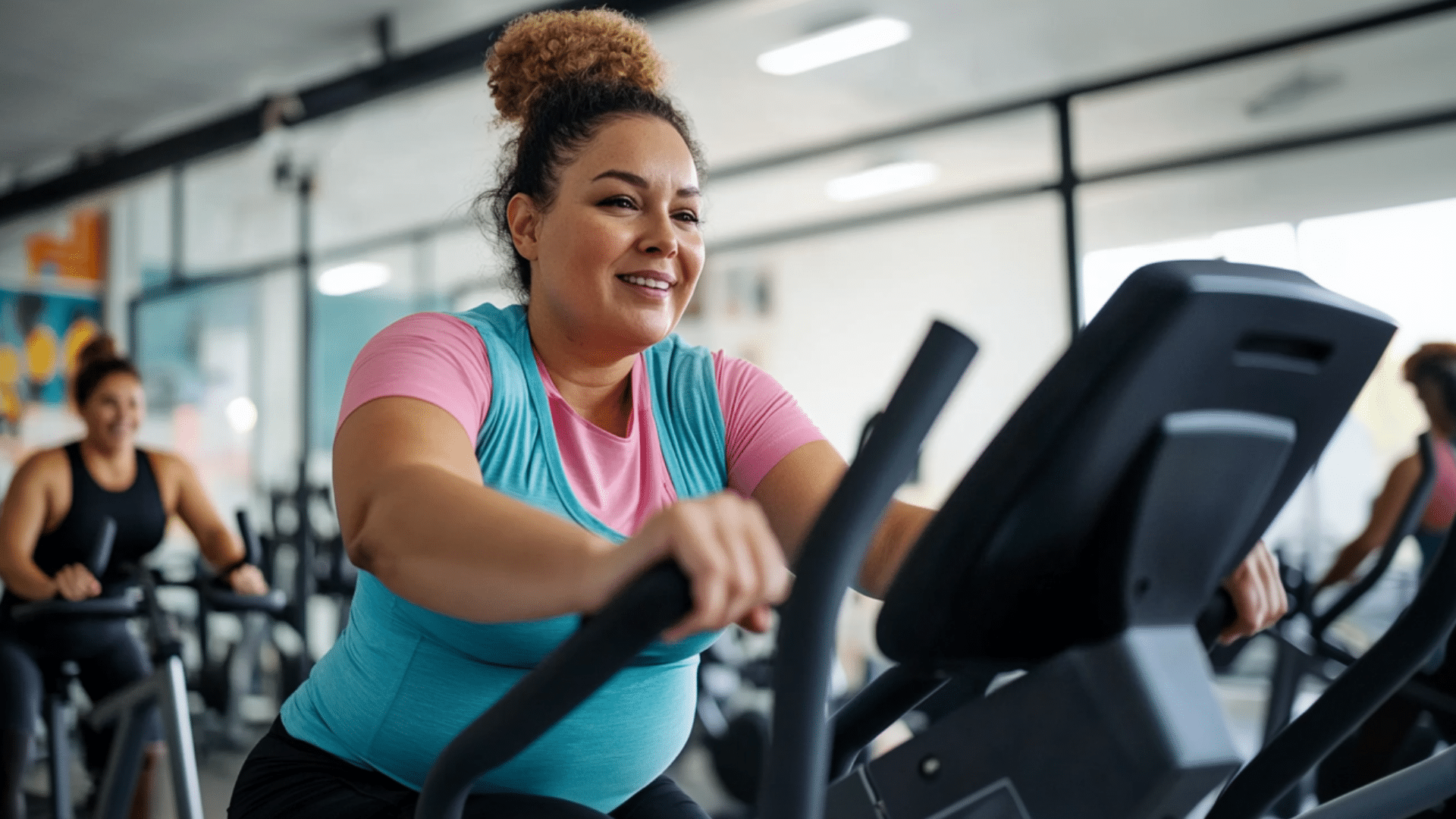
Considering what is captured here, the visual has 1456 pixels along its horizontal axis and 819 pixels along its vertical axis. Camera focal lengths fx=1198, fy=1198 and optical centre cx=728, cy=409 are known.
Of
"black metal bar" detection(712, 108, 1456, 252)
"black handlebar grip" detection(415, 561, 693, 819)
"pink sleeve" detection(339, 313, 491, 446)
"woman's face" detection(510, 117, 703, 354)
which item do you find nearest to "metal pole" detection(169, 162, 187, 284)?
"black metal bar" detection(712, 108, 1456, 252)

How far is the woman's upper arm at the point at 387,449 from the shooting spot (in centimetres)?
80

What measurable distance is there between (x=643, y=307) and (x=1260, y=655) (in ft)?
18.1

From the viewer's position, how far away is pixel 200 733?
15.8ft

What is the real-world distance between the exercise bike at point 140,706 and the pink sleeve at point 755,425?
1483 millimetres

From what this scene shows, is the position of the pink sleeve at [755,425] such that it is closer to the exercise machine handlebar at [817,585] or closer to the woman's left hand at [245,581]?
the exercise machine handlebar at [817,585]

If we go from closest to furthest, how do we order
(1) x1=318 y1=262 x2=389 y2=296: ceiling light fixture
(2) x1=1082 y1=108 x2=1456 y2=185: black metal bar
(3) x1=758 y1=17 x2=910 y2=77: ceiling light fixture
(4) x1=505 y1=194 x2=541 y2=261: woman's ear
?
(4) x1=505 y1=194 x2=541 y2=261: woman's ear, (2) x1=1082 y1=108 x2=1456 y2=185: black metal bar, (3) x1=758 y1=17 x2=910 y2=77: ceiling light fixture, (1) x1=318 y1=262 x2=389 y2=296: ceiling light fixture

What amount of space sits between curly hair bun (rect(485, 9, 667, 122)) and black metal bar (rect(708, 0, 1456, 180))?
352 centimetres

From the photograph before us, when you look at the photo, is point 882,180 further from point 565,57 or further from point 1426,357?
point 565,57

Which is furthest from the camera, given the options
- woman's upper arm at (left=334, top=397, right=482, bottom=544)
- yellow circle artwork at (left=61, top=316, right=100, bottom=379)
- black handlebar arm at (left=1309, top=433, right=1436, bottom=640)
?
yellow circle artwork at (left=61, top=316, right=100, bottom=379)

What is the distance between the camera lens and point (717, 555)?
0.57 m

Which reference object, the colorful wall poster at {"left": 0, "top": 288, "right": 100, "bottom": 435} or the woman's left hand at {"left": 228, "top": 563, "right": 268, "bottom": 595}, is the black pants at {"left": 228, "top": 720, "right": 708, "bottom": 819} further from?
the colorful wall poster at {"left": 0, "top": 288, "right": 100, "bottom": 435}

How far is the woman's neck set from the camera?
1.17 m

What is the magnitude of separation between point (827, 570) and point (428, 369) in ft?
1.42

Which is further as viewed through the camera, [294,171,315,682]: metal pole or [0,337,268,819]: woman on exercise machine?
[294,171,315,682]: metal pole
